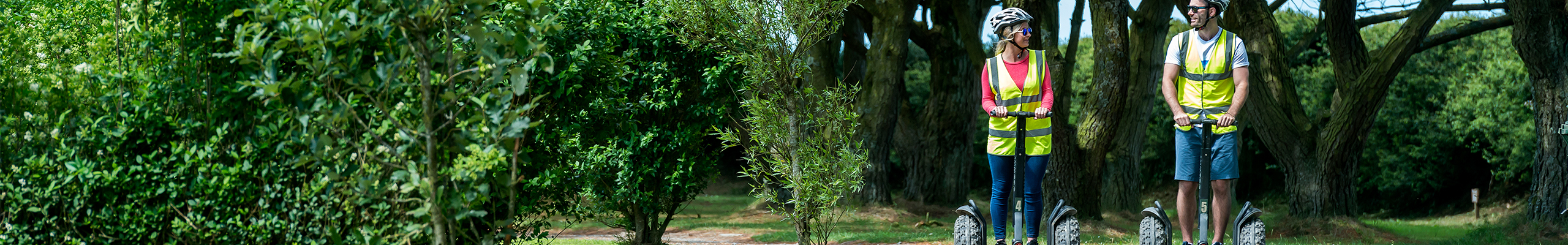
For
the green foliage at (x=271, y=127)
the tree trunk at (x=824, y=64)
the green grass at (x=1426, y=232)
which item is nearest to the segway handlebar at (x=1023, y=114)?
the green foliage at (x=271, y=127)

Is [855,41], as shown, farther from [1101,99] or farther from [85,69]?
[85,69]

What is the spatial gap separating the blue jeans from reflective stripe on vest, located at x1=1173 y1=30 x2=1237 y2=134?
0.75m

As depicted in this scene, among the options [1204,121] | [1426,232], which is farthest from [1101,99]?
[1426,232]

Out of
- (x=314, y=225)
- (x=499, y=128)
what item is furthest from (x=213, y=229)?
(x=499, y=128)

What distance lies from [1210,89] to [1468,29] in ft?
30.7

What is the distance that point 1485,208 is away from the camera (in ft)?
77.1

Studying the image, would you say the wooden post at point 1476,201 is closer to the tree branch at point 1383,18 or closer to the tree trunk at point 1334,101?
the tree branch at point 1383,18

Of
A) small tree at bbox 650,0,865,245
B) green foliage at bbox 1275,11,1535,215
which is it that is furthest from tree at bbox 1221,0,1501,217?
green foliage at bbox 1275,11,1535,215

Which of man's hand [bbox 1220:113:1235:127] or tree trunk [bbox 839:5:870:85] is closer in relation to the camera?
man's hand [bbox 1220:113:1235:127]

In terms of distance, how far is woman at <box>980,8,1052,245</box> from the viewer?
17.4 ft

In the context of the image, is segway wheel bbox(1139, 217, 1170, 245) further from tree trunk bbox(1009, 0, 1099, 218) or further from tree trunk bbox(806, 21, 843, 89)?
tree trunk bbox(806, 21, 843, 89)

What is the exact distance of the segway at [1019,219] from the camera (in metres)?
5.26

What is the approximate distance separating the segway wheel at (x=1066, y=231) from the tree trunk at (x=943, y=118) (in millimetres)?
10221

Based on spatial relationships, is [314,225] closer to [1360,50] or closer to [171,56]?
[171,56]
